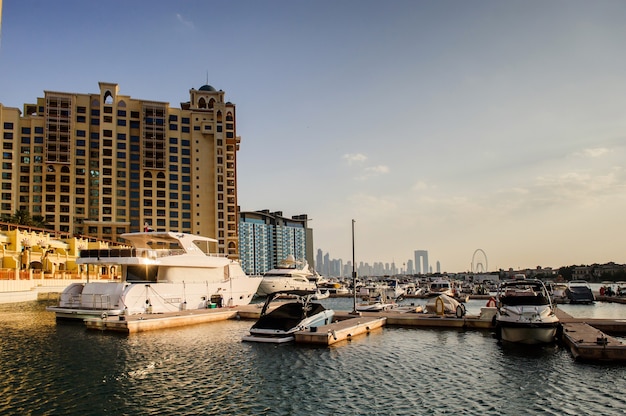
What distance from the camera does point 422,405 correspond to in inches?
536

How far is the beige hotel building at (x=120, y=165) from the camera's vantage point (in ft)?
333

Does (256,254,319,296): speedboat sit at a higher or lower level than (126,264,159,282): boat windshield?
lower

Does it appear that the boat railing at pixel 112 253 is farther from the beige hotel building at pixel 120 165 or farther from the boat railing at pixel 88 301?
the beige hotel building at pixel 120 165

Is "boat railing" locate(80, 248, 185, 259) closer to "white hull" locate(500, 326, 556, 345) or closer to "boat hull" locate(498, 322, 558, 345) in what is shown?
"boat hull" locate(498, 322, 558, 345)

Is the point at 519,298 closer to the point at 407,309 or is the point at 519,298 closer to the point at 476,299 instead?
the point at 407,309

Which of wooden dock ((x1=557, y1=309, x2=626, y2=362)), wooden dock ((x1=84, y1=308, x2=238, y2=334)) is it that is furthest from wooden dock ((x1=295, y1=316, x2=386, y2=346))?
wooden dock ((x1=84, y1=308, x2=238, y2=334))

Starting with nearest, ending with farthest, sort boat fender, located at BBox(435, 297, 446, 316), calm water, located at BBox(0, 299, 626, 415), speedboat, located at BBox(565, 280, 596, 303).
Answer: calm water, located at BBox(0, 299, 626, 415)
boat fender, located at BBox(435, 297, 446, 316)
speedboat, located at BBox(565, 280, 596, 303)

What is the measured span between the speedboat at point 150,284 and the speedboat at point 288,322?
11323 millimetres

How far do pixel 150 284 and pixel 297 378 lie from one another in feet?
66.4

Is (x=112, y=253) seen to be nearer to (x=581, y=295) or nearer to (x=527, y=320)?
(x=527, y=320)

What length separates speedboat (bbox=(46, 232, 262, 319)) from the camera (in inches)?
1259

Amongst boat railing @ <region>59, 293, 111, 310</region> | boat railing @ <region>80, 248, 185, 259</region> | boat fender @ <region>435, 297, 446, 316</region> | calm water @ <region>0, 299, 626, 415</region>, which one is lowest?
calm water @ <region>0, 299, 626, 415</region>

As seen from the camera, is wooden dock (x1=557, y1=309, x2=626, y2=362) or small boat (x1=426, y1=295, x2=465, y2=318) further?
small boat (x1=426, y1=295, x2=465, y2=318)

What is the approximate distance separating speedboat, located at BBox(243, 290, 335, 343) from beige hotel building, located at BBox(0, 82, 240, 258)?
8153cm
